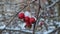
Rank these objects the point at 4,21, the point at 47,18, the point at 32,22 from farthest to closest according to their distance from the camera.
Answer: the point at 4,21, the point at 47,18, the point at 32,22

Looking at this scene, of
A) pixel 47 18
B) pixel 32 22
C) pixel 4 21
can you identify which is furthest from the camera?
pixel 4 21

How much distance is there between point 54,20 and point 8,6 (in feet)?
2.15

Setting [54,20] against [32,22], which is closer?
[32,22]

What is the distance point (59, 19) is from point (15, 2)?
2.06 ft

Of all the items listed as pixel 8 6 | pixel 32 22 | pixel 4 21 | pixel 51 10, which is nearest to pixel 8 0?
pixel 8 6

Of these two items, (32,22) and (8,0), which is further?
(8,0)

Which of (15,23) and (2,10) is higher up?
(2,10)

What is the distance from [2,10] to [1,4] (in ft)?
0.27

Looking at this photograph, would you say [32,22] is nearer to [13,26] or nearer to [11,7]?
[13,26]

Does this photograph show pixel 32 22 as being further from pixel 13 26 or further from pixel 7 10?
pixel 7 10

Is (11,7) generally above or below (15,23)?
above

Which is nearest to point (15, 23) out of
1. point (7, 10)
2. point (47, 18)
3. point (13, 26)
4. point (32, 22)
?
point (13, 26)

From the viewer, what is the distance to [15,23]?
2.47m

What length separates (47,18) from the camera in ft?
7.75
